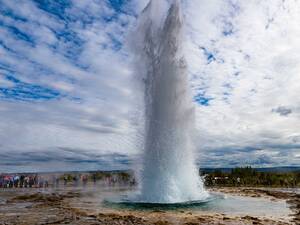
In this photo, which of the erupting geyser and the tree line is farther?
the tree line

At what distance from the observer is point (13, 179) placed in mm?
63344

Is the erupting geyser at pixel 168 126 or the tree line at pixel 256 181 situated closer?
the erupting geyser at pixel 168 126

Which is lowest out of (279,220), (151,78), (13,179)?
(279,220)

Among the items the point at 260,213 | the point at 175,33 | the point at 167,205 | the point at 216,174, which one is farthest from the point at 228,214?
the point at 216,174

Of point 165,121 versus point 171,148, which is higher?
point 165,121

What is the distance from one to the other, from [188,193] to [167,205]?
178 inches

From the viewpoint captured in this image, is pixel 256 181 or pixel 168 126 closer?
pixel 168 126

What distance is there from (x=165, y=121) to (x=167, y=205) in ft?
23.6

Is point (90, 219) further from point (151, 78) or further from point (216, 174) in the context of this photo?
point (216, 174)

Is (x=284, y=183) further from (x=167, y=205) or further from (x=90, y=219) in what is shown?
(x=90, y=219)

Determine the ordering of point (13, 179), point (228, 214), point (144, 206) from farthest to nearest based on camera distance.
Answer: point (13, 179) → point (144, 206) → point (228, 214)

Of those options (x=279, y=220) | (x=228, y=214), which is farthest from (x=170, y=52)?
(x=279, y=220)

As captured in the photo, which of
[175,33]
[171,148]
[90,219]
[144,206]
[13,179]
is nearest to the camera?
[90,219]

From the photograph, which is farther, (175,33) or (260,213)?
(175,33)
